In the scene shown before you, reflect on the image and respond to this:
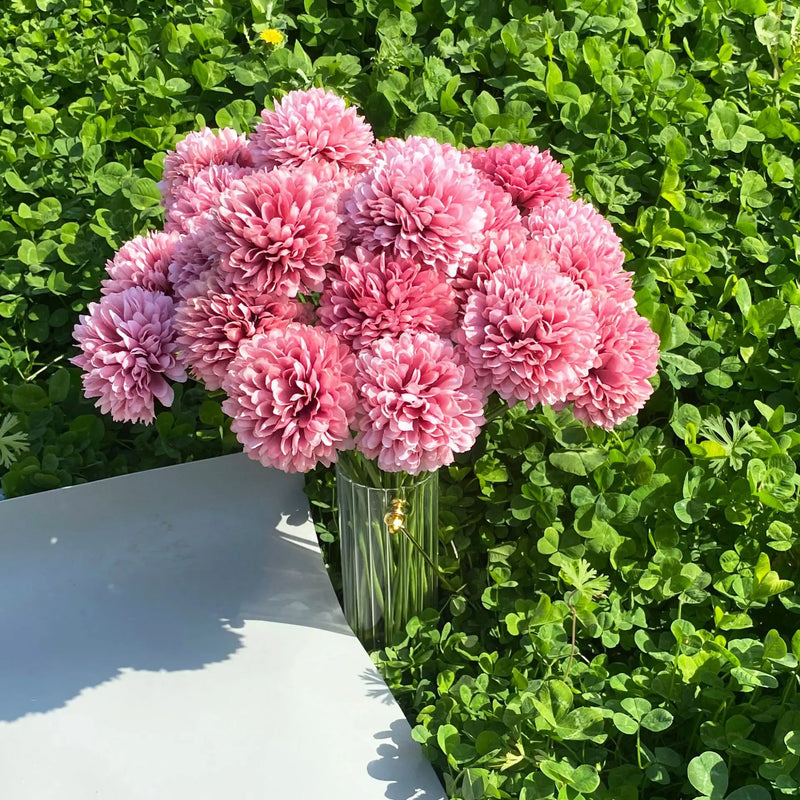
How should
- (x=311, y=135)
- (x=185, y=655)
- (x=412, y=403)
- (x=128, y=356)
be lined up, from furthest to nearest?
1. (x=185, y=655)
2. (x=311, y=135)
3. (x=128, y=356)
4. (x=412, y=403)

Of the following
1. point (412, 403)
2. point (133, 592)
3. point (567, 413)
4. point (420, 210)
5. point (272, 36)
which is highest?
point (272, 36)

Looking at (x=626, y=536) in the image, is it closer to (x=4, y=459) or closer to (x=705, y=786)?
(x=705, y=786)

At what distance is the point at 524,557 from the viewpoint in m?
1.62

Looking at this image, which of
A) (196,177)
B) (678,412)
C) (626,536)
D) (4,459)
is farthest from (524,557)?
(4,459)

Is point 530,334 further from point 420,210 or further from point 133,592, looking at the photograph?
point 133,592

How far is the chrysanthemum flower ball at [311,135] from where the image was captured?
4.42 ft

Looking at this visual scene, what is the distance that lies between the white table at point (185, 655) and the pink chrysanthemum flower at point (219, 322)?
0.60 meters

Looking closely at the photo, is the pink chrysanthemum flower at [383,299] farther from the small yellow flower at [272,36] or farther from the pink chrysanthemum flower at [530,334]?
the small yellow flower at [272,36]

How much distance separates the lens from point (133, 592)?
1729 mm

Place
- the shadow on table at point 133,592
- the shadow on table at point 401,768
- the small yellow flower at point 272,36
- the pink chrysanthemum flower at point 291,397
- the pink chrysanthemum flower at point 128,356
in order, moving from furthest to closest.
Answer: the small yellow flower at point 272,36 → the shadow on table at point 133,592 → the shadow on table at point 401,768 → the pink chrysanthemum flower at point 128,356 → the pink chrysanthemum flower at point 291,397

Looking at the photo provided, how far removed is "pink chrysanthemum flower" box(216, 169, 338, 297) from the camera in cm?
Result: 113

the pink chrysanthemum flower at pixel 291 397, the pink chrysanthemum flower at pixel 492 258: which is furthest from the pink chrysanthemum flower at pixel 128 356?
the pink chrysanthemum flower at pixel 492 258

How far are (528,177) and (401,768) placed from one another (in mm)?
901

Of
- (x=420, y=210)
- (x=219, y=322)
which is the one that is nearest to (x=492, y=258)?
(x=420, y=210)
